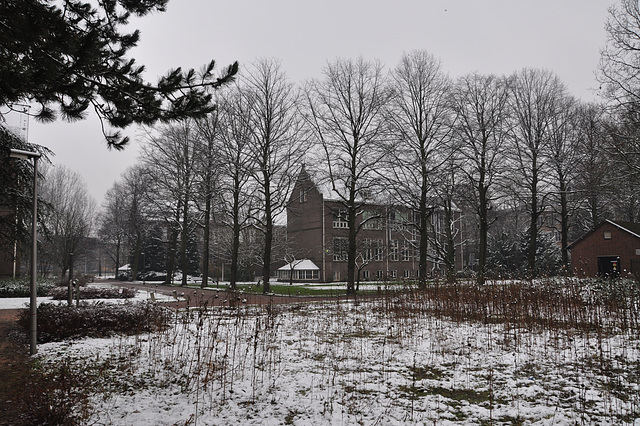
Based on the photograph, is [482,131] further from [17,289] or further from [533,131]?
[17,289]

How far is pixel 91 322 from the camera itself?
11344 millimetres

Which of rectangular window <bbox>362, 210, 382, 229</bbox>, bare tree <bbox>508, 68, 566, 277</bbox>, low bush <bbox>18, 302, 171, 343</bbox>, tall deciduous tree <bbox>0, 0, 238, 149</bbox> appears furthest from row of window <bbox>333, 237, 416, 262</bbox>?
tall deciduous tree <bbox>0, 0, 238, 149</bbox>

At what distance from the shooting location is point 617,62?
1788 cm

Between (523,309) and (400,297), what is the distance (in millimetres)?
4425

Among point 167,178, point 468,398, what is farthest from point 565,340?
point 167,178

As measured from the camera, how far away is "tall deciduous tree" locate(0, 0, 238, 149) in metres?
4.99

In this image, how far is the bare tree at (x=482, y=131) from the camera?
26312mm

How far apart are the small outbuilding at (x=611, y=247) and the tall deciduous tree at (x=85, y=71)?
28563 millimetres

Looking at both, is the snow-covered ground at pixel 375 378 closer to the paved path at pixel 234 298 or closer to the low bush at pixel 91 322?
the low bush at pixel 91 322

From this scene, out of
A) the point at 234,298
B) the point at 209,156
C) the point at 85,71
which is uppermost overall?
the point at 209,156

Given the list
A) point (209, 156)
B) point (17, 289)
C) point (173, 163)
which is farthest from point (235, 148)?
point (17, 289)

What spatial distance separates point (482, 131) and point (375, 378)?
A: 2303 cm

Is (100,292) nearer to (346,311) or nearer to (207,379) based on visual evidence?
(346,311)

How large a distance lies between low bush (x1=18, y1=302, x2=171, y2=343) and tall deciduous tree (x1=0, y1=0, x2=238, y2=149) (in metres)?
6.09
